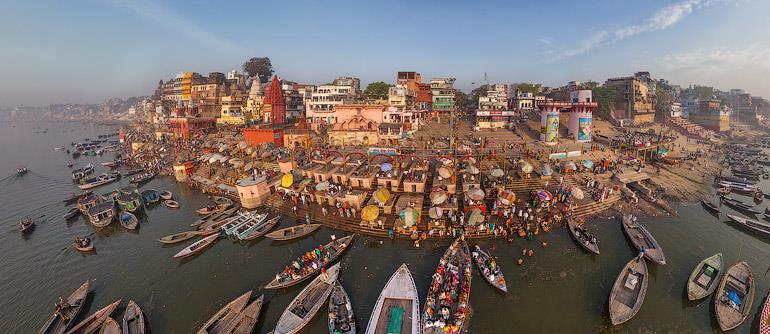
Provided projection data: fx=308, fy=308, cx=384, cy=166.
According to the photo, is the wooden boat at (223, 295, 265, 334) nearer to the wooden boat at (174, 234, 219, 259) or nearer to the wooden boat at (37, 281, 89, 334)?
the wooden boat at (37, 281, 89, 334)

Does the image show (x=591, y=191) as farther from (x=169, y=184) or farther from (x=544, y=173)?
(x=169, y=184)

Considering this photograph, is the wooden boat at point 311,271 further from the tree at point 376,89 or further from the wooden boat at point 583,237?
the tree at point 376,89

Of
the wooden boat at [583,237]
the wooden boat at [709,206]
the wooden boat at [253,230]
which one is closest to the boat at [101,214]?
the wooden boat at [253,230]

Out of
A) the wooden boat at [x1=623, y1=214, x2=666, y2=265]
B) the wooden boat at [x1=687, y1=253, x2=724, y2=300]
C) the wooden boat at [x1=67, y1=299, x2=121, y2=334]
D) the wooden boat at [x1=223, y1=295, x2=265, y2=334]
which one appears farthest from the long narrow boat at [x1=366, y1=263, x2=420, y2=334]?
the wooden boat at [x1=623, y1=214, x2=666, y2=265]

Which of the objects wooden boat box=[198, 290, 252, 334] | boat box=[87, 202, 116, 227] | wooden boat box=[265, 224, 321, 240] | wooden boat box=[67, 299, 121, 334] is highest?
boat box=[87, 202, 116, 227]

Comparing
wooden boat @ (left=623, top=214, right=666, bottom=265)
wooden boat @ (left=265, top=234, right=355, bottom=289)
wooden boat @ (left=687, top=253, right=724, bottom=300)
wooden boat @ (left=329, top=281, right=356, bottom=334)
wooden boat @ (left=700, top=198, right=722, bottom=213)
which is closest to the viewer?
wooden boat @ (left=329, top=281, right=356, bottom=334)

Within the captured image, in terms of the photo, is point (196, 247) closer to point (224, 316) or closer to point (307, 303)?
point (224, 316)
